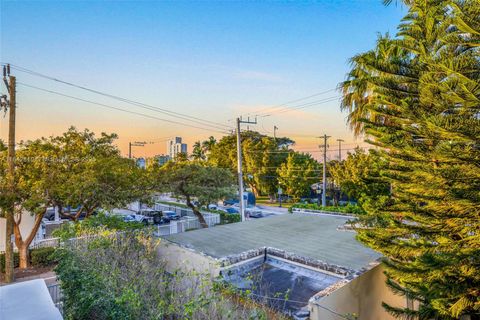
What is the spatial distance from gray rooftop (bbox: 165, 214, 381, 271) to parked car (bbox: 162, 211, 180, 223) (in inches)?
485

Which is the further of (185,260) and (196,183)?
(196,183)

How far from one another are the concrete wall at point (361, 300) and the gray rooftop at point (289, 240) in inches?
13.7

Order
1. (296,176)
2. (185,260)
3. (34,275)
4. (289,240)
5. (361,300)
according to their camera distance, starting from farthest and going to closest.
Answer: (296,176)
(34,275)
(289,240)
(185,260)
(361,300)

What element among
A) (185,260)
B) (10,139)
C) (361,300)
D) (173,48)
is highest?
(173,48)

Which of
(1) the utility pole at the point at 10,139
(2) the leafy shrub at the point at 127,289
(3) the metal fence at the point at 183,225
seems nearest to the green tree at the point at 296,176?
Result: (3) the metal fence at the point at 183,225

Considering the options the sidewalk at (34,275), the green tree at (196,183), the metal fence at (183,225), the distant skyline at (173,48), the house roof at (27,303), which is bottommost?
the sidewalk at (34,275)

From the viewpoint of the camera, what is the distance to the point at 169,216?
21.6 metres

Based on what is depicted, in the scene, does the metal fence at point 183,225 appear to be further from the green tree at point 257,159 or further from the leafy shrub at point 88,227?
the green tree at point 257,159

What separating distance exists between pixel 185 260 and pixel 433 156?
5.37 meters

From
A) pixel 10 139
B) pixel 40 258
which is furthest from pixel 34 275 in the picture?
pixel 10 139

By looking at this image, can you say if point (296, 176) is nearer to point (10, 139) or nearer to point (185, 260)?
point (185, 260)

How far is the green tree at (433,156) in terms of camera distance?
13.2 feet

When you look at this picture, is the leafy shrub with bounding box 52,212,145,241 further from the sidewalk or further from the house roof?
the sidewalk

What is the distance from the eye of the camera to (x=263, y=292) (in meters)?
4.77
